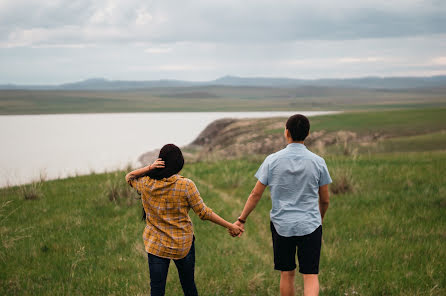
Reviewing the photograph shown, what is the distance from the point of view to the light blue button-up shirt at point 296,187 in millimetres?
4398

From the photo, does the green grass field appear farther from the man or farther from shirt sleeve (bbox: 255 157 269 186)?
shirt sleeve (bbox: 255 157 269 186)

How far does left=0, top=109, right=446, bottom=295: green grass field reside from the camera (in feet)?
19.6

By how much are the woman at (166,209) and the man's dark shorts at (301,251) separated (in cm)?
80

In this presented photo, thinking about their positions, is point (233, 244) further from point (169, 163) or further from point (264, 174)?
point (169, 163)

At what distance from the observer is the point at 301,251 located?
Result: 4.46 m

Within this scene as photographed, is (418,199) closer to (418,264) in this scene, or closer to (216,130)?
(418,264)

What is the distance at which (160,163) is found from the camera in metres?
4.18

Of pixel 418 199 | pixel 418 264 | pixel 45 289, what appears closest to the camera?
pixel 45 289

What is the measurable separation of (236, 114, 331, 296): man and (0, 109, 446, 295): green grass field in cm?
146

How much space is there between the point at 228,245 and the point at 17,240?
3858mm

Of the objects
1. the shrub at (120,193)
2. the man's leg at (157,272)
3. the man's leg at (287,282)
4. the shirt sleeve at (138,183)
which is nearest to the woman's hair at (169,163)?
the shirt sleeve at (138,183)

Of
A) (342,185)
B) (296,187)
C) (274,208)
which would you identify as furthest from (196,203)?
(342,185)

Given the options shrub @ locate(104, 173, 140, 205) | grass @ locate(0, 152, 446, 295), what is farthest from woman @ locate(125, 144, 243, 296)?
shrub @ locate(104, 173, 140, 205)

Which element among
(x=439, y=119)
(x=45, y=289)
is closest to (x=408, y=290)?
(x=45, y=289)
